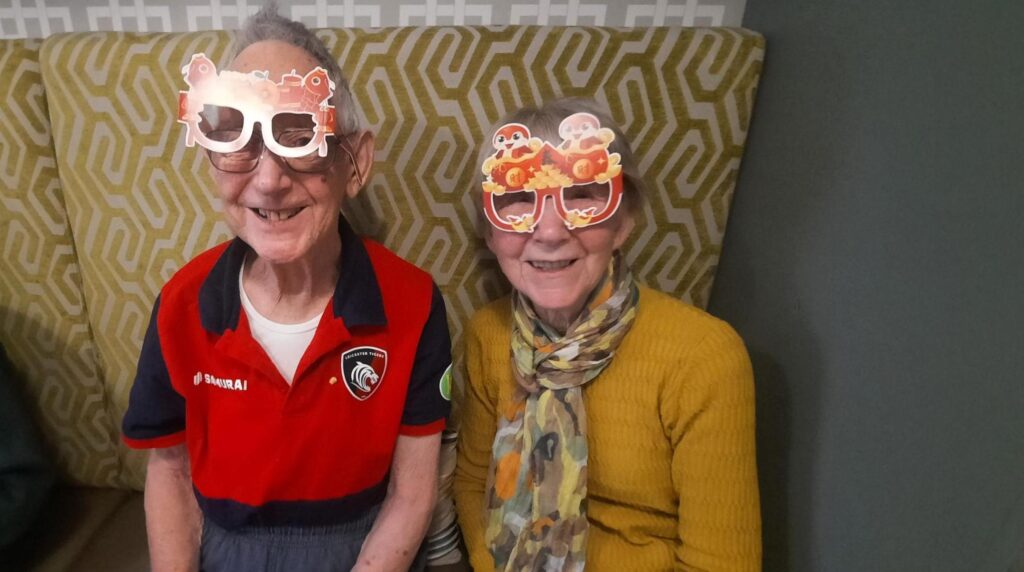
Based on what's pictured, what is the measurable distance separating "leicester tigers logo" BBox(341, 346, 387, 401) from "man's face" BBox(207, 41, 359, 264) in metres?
0.17

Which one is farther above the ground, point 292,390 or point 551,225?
point 551,225

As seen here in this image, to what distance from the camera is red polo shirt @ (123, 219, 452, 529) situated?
103cm

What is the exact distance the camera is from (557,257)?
0.99 metres

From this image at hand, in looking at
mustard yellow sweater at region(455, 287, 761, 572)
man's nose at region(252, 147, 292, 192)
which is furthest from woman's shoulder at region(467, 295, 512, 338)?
man's nose at region(252, 147, 292, 192)

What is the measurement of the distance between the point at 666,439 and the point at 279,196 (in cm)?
68

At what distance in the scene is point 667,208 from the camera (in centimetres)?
134

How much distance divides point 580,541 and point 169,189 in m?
1.01

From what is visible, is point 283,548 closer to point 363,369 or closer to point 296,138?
point 363,369

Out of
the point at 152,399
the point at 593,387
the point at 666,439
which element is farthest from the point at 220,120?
the point at 666,439

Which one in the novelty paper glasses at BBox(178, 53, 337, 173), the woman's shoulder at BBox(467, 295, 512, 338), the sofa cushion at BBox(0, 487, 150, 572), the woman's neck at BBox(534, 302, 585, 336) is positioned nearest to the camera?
the novelty paper glasses at BBox(178, 53, 337, 173)

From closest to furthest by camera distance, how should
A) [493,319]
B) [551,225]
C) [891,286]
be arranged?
1. [891,286]
2. [551,225]
3. [493,319]

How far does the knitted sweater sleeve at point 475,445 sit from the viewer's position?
1.23m

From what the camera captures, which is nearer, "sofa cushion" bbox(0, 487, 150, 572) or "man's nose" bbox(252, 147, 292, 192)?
"man's nose" bbox(252, 147, 292, 192)

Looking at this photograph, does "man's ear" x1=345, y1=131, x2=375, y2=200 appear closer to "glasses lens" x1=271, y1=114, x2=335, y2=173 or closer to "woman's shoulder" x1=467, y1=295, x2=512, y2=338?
"glasses lens" x1=271, y1=114, x2=335, y2=173
